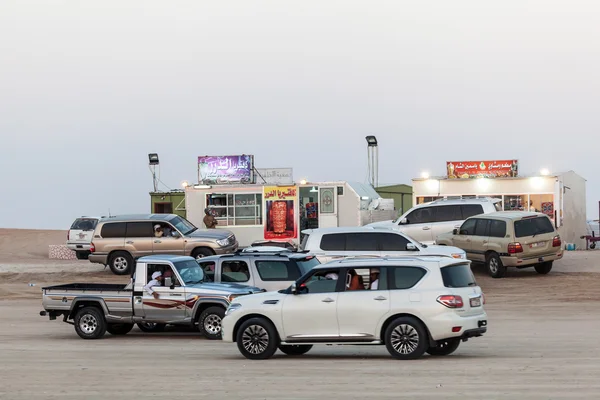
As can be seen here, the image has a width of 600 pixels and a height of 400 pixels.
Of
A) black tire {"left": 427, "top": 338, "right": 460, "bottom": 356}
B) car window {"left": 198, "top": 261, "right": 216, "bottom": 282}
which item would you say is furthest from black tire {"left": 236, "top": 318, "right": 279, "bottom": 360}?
car window {"left": 198, "top": 261, "right": 216, "bottom": 282}

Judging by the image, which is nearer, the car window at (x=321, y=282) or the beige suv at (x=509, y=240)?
the car window at (x=321, y=282)

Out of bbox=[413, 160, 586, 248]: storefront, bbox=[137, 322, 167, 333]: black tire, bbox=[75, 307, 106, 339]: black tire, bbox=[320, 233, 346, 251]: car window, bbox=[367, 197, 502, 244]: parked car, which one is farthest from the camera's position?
bbox=[413, 160, 586, 248]: storefront

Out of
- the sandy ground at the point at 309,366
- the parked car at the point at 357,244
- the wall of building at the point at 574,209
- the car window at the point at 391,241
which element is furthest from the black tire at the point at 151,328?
the wall of building at the point at 574,209

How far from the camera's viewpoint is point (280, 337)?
54.5ft

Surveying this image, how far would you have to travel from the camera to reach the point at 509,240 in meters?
31.3

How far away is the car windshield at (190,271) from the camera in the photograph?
822 inches

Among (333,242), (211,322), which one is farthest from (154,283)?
(333,242)

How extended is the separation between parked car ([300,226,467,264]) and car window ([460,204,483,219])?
7.08m

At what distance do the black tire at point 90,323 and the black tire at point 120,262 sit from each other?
13289 millimetres

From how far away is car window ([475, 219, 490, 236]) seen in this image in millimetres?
32062

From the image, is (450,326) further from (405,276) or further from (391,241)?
(391,241)

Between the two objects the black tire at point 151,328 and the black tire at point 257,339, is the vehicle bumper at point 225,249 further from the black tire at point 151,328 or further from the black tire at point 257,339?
the black tire at point 257,339

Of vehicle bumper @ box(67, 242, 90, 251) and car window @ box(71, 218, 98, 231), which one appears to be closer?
vehicle bumper @ box(67, 242, 90, 251)

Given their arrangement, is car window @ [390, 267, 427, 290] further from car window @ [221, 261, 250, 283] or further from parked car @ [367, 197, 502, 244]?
parked car @ [367, 197, 502, 244]
